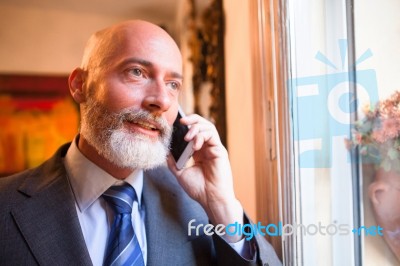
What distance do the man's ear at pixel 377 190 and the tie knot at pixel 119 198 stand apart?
1.56 feet

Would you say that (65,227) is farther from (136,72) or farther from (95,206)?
(136,72)

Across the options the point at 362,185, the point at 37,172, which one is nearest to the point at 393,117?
the point at 362,185

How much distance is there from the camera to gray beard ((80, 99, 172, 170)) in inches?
23.4

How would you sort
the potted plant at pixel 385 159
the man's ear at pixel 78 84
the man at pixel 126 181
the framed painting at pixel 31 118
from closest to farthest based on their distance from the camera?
the potted plant at pixel 385 159, the man at pixel 126 181, the man's ear at pixel 78 84, the framed painting at pixel 31 118

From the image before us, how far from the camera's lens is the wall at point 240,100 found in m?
0.77

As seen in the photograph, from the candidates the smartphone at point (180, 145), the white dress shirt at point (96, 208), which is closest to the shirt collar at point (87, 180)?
the white dress shirt at point (96, 208)

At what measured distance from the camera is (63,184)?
2.09 feet

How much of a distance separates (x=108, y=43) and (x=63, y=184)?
331mm

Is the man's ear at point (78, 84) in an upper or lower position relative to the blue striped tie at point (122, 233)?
upper

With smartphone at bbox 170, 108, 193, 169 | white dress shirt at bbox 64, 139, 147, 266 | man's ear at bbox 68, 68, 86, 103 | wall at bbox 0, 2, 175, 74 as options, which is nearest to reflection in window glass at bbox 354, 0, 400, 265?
smartphone at bbox 170, 108, 193, 169

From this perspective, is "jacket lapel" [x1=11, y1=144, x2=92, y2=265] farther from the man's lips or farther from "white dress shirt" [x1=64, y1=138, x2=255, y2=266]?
the man's lips

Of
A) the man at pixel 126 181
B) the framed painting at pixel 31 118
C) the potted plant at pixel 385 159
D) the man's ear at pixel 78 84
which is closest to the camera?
the potted plant at pixel 385 159

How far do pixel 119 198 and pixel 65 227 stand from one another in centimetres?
12

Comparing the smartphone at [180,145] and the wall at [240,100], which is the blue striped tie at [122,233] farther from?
the wall at [240,100]
